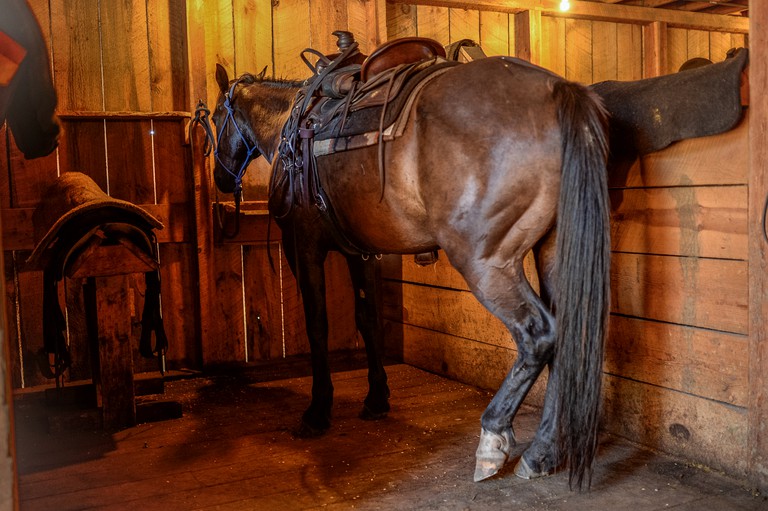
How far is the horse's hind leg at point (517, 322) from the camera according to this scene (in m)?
2.48

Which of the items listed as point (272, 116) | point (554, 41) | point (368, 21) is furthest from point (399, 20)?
point (272, 116)

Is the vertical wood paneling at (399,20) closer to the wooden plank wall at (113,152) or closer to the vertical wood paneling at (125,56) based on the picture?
the wooden plank wall at (113,152)

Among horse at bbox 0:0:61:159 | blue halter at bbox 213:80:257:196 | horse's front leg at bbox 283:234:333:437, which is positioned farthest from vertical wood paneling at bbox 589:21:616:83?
horse at bbox 0:0:61:159

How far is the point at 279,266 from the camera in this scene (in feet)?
15.6

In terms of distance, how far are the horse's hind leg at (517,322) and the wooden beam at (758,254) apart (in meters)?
0.69

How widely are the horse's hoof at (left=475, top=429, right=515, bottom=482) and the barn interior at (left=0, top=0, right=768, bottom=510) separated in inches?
1.8

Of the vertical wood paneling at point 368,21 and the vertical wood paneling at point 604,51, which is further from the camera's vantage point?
the vertical wood paneling at point 604,51

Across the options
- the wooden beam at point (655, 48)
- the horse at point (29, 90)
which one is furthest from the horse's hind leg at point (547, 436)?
the wooden beam at point (655, 48)

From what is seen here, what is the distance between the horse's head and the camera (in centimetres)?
385

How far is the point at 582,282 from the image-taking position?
231cm

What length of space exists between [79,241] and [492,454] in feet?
6.85

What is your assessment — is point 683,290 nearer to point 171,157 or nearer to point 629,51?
point 171,157

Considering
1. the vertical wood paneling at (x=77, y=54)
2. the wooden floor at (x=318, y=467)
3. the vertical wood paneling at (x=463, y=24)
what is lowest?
the wooden floor at (x=318, y=467)

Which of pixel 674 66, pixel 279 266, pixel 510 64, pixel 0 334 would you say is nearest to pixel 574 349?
pixel 510 64
